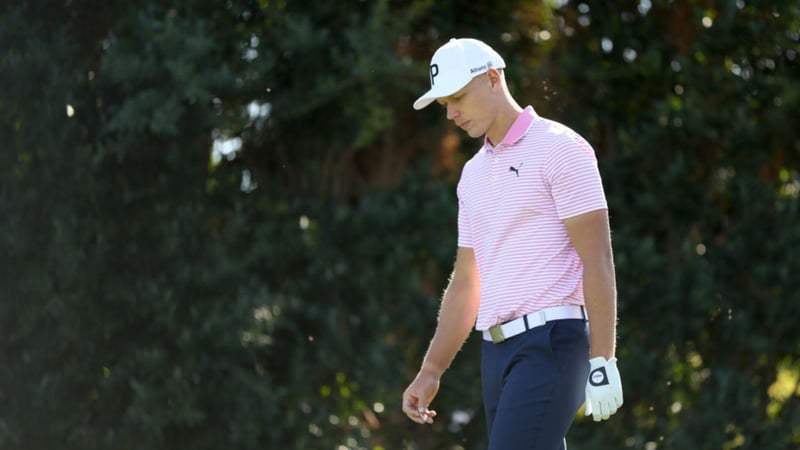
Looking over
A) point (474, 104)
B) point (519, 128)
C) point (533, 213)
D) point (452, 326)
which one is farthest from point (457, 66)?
point (452, 326)

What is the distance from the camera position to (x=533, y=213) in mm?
3672

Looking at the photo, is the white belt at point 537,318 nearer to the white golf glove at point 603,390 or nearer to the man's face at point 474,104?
the white golf glove at point 603,390

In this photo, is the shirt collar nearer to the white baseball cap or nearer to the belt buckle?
the white baseball cap

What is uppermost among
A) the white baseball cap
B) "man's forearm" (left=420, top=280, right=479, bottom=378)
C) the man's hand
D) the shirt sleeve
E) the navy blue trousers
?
the white baseball cap

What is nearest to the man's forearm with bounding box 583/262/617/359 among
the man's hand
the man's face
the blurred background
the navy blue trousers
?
the navy blue trousers

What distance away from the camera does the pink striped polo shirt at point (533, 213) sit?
3605 mm

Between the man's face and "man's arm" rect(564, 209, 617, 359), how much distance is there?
17.2 inches

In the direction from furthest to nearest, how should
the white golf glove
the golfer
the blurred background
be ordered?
the blurred background < the golfer < the white golf glove

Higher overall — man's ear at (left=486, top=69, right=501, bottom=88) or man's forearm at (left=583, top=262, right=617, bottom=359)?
man's ear at (left=486, top=69, right=501, bottom=88)

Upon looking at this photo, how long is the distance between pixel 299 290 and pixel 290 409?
0.69 metres

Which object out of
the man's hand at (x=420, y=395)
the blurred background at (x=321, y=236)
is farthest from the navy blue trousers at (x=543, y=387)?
the blurred background at (x=321, y=236)

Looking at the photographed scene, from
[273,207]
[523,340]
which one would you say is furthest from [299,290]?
[523,340]

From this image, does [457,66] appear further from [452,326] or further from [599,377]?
[599,377]

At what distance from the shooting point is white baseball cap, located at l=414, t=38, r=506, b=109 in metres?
3.75
